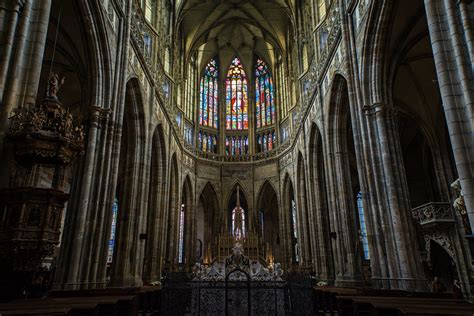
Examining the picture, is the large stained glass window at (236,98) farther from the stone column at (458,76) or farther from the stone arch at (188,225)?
the stone column at (458,76)

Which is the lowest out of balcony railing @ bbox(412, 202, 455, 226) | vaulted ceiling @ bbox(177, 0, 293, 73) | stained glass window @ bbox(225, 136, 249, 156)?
balcony railing @ bbox(412, 202, 455, 226)

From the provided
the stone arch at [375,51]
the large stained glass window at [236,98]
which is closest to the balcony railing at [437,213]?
the stone arch at [375,51]

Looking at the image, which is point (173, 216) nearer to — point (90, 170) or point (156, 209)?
point (156, 209)

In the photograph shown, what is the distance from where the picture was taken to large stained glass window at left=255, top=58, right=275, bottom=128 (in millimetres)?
36000

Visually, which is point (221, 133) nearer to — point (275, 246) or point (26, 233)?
point (275, 246)

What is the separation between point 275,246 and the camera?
3612 centimetres

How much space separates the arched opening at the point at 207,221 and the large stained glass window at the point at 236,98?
284 inches

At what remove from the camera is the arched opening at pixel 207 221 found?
33.6 m

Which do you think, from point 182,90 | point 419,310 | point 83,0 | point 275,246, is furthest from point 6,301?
point 275,246

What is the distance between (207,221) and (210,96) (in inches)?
510

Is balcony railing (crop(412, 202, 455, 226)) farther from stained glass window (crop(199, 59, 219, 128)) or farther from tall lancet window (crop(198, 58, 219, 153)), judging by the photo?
stained glass window (crop(199, 59, 219, 128))

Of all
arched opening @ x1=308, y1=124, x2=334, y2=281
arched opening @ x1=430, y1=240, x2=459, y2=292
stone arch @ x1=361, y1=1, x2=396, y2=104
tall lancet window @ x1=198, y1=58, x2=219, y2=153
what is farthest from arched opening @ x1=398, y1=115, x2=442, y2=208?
tall lancet window @ x1=198, y1=58, x2=219, y2=153

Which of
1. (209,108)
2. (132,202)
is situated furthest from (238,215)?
(132,202)

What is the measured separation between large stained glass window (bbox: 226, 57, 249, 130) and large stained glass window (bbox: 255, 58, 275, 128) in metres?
1.26
